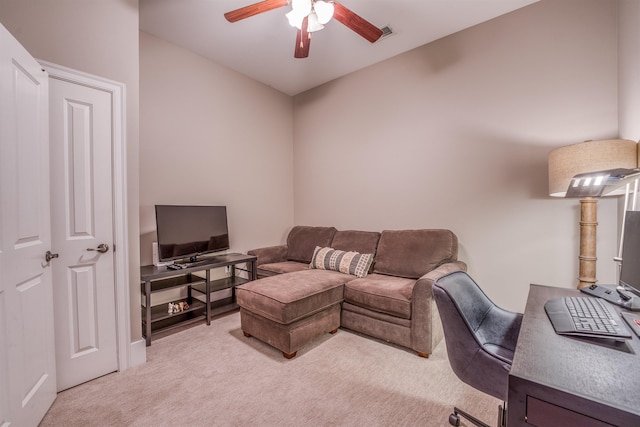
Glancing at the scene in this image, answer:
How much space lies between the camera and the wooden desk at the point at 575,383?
634 mm

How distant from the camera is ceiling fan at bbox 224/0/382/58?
1891 millimetres

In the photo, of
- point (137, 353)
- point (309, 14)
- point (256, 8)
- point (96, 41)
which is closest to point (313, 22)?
point (309, 14)

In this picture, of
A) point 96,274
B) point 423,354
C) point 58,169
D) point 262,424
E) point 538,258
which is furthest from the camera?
point 538,258

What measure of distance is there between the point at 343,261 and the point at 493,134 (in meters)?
2.05

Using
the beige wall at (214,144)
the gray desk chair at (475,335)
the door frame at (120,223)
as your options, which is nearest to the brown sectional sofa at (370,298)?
the gray desk chair at (475,335)

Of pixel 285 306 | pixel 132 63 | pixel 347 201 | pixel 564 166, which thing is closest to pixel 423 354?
pixel 285 306

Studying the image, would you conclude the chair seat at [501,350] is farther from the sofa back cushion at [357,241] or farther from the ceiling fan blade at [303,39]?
the ceiling fan blade at [303,39]

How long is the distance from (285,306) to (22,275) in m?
1.56

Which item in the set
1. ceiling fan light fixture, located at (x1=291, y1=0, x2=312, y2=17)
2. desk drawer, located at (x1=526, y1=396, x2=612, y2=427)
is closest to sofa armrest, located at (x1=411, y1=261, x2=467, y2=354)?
desk drawer, located at (x1=526, y1=396, x2=612, y2=427)

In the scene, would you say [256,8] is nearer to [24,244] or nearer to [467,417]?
[24,244]

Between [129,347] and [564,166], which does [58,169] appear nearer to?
[129,347]

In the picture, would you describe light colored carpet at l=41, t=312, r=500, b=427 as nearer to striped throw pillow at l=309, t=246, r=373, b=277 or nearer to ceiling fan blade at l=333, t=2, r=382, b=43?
striped throw pillow at l=309, t=246, r=373, b=277

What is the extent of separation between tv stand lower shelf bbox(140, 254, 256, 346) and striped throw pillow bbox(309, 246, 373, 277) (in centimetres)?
83

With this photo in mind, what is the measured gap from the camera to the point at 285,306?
2.22 meters
